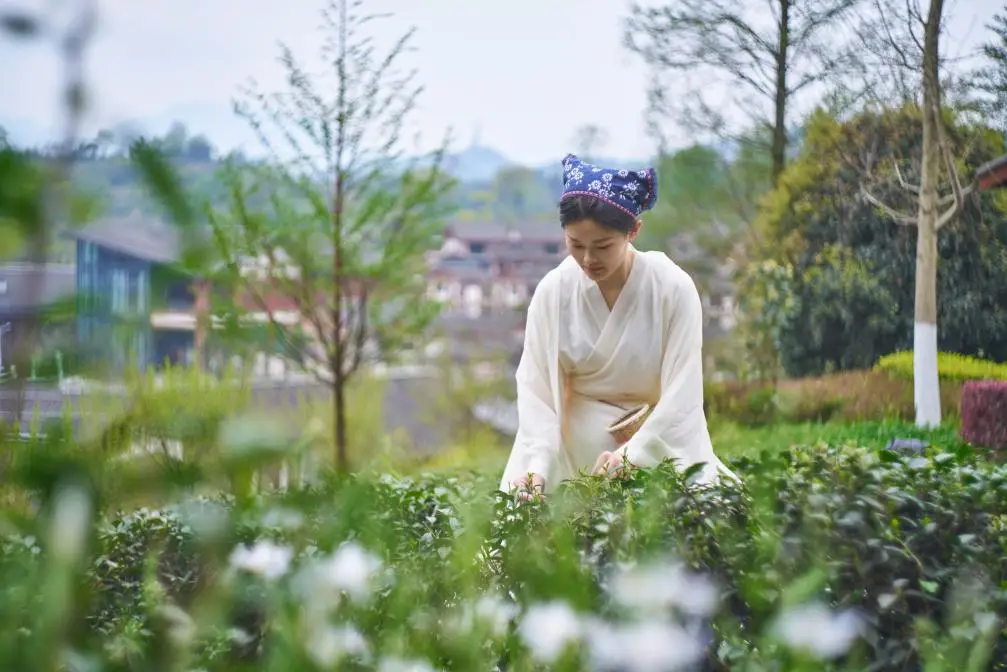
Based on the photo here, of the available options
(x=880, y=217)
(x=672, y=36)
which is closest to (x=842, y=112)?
(x=880, y=217)

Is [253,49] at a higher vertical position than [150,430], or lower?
higher

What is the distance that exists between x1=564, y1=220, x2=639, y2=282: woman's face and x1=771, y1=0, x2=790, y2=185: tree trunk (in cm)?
232

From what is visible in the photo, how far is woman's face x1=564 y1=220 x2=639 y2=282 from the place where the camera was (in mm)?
2189

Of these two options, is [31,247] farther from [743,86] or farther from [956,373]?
[743,86]

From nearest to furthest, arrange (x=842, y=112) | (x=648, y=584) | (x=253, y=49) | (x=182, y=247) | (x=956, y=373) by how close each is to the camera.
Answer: (x=182, y=247) → (x=648, y=584) → (x=956, y=373) → (x=842, y=112) → (x=253, y=49)

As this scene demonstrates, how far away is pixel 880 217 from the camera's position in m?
3.99

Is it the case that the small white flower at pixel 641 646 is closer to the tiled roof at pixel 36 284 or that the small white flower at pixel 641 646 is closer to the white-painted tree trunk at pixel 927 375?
the tiled roof at pixel 36 284

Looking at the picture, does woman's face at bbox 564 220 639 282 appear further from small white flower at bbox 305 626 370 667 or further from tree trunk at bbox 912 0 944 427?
tree trunk at bbox 912 0 944 427

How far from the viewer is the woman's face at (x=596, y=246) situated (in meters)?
2.19

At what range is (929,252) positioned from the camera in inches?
151

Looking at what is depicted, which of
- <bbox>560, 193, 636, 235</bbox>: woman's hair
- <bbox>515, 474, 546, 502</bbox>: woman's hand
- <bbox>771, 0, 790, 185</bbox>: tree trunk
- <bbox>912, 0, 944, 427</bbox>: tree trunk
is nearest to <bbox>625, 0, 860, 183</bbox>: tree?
<bbox>771, 0, 790, 185</bbox>: tree trunk

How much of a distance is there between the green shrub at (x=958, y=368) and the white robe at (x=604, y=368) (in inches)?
70.0

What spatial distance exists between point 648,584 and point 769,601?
0.57m

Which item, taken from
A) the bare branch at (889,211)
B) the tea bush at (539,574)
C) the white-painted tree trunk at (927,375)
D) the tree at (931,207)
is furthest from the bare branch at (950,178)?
the tea bush at (539,574)
